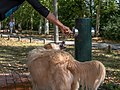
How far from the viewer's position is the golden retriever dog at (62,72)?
4.52 metres

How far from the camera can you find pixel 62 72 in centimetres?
464

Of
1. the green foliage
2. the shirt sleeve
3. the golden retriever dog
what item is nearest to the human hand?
the shirt sleeve

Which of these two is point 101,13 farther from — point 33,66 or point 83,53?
point 33,66

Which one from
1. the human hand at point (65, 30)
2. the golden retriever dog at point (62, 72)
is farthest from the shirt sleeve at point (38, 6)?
the golden retriever dog at point (62, 72)

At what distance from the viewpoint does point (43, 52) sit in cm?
515

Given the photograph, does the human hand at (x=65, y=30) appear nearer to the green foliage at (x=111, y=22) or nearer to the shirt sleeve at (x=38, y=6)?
the shirt sleeve at (x=38, y=6)

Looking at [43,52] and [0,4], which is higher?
[0,4]

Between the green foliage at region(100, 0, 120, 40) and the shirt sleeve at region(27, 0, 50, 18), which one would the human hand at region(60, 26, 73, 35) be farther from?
the green foliage at region(100, 0, 120, 40)

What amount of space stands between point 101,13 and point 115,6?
174 cm

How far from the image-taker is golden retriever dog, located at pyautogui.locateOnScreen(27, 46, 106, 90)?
452 centimetres

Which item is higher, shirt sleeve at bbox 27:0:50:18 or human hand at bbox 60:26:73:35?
shirt sleeve at bbox 27:0:50:18

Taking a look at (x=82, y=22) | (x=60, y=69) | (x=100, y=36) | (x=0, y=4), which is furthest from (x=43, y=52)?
(x=100, y=36)

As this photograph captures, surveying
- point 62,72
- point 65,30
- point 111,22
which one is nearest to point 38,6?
point 65,30

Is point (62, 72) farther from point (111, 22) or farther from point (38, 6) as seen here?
point (111, 22)
